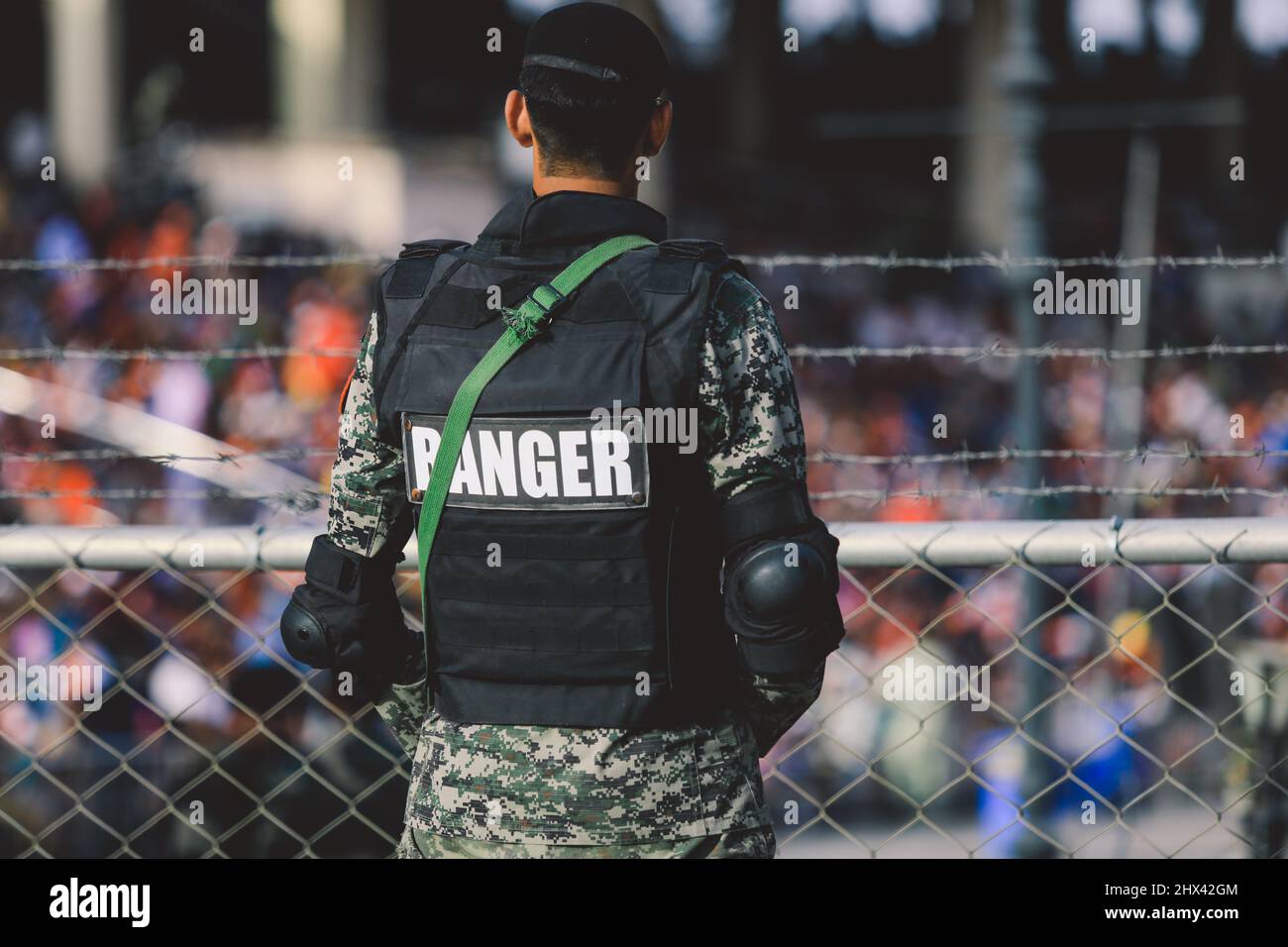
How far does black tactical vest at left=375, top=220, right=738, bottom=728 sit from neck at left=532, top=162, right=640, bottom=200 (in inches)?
3.1

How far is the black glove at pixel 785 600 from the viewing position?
1631 mm

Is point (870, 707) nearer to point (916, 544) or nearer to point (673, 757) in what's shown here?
point (916, 544)

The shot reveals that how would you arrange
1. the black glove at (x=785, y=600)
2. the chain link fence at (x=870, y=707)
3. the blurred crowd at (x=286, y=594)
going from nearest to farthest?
the black glove at (x=785, y=600) → the chain link fence at (x=870, y=707) → the blurred crowd at (x=286, y=594)

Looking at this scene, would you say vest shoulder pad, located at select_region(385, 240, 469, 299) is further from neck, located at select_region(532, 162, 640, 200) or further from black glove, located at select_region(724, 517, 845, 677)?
black glove, located at select_region(724, 517, 845, 677)

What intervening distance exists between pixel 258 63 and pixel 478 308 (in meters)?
11.9

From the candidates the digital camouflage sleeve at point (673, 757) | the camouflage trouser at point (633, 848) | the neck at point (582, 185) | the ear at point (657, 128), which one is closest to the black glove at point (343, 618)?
the digital camouflage sleeve at point (673, 757)

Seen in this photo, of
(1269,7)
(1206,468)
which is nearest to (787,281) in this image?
(1206,468)

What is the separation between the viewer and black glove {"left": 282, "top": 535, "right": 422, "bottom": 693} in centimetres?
181

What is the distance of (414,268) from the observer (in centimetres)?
181

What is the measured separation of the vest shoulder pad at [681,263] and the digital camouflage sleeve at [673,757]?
3 centimetres

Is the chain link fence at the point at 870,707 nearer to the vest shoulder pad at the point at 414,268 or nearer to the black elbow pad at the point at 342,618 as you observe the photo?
the black elbow pad at the point at 342,618
